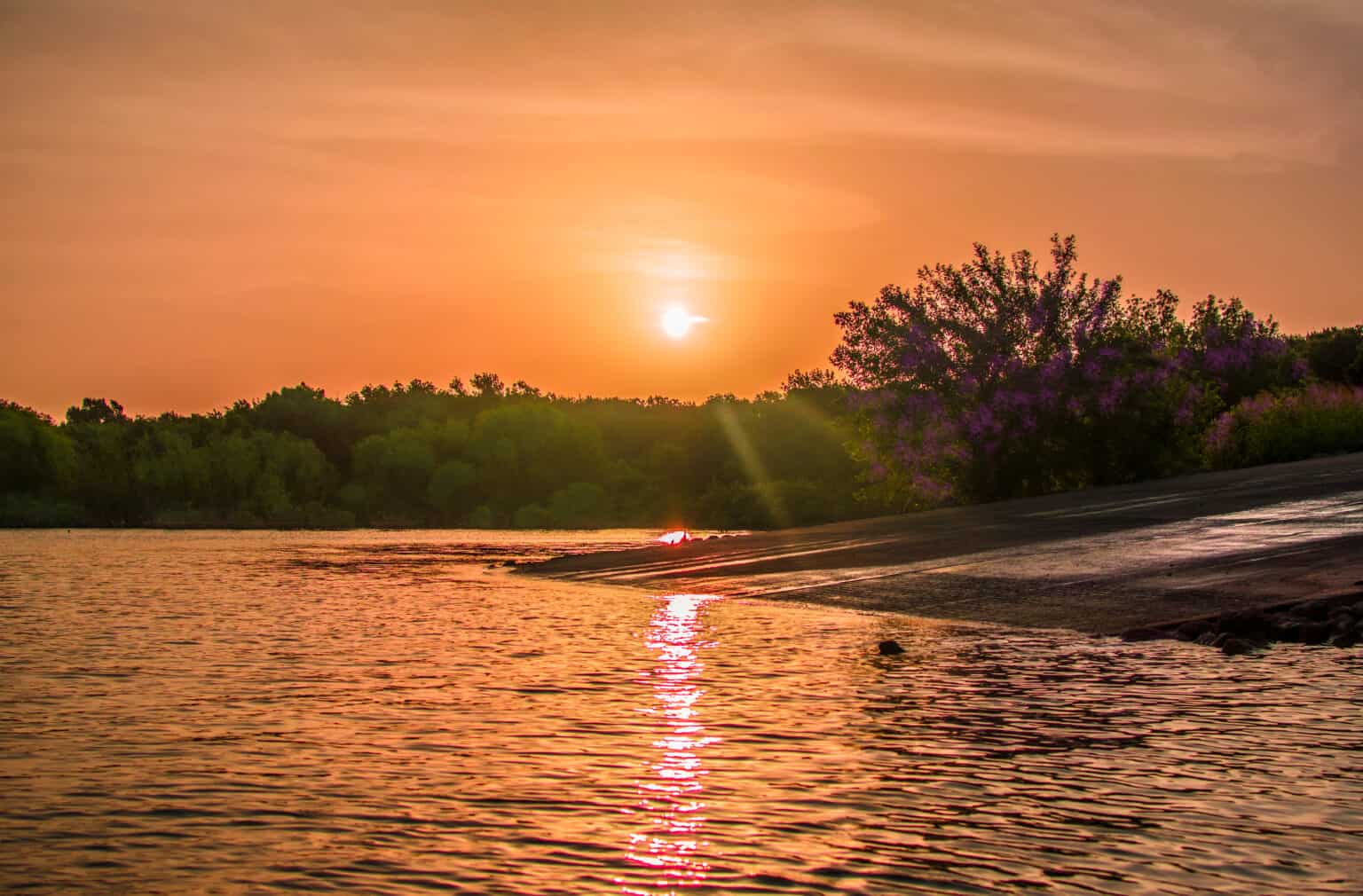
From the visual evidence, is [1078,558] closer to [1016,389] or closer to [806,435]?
[1016,389]

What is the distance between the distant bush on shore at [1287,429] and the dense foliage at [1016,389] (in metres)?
→ 0.76

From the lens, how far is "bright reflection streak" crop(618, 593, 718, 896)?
6.73m

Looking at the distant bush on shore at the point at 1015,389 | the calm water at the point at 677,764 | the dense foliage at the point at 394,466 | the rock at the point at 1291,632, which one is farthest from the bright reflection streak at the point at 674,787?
the dense foliage at the point at 394,466

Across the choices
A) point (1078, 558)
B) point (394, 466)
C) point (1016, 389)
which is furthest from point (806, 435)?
point (1078, 558)

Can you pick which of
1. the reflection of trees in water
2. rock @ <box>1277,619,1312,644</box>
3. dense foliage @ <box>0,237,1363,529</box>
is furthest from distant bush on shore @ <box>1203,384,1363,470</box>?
the reflection of trees in water

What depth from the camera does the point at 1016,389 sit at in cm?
3700

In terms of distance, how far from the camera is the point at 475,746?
32.6ft

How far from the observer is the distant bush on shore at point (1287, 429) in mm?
36625

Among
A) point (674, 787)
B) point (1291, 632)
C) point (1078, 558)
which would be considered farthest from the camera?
point (1078, 558)

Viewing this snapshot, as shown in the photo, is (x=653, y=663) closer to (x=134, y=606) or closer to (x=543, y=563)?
(x=134, y=606)

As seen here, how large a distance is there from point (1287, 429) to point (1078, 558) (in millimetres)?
18804

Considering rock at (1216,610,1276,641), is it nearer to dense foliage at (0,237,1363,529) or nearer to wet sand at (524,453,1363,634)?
wet sand at (524,453,1363,634)

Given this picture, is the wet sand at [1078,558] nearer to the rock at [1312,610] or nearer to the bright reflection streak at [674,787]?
the rock at [1312,610]

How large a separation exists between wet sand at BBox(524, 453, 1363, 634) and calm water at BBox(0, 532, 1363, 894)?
241cm
